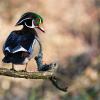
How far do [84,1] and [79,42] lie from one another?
150 centimetres

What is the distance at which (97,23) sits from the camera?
39.1 ft

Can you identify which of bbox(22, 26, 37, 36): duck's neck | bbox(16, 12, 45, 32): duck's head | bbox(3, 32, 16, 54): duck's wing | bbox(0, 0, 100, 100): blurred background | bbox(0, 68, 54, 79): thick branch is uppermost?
bbox(16, 12, 45, 32): duck's head

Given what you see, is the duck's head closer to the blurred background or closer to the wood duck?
the wood duck

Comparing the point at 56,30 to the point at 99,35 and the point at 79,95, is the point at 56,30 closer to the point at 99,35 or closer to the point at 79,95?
the point at 99,35

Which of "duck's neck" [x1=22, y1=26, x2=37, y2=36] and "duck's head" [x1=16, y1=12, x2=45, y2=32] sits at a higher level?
"duck's head" [x1=16, y1=12, x2=45, y2=32]

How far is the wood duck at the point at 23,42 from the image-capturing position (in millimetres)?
1629

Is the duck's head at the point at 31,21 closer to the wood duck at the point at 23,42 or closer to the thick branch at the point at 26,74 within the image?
the wood duck at the point at 23,42

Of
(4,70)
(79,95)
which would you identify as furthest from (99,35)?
(4,70)

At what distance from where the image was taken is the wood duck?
5.34 ft

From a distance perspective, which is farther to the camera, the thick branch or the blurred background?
the blurred background

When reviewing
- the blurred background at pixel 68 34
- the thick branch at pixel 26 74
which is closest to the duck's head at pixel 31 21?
the thick branch at pixel 26 74

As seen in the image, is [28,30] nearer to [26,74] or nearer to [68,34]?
[26,74]

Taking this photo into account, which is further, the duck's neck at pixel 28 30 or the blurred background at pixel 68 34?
the blurred background at pixel 68 34

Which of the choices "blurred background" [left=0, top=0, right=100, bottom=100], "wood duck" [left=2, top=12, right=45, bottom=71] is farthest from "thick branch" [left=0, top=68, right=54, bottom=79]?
"blurred background" [left=0, top=0, right=100, bottom=100]
